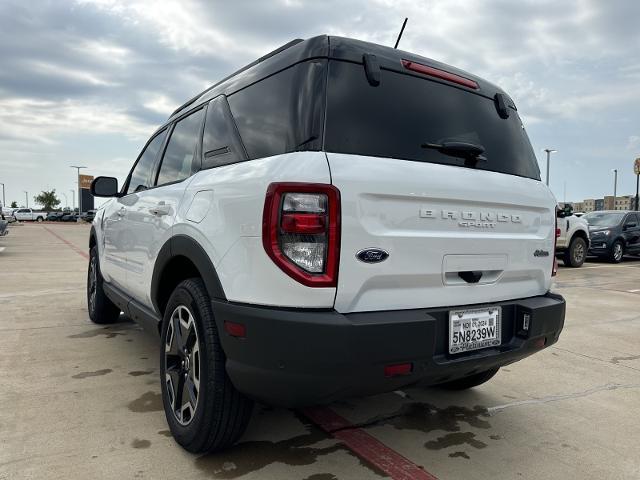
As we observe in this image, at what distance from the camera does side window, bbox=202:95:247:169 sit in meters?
2.42

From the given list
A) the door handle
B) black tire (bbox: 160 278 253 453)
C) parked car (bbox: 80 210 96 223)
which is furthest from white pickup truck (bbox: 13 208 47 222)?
black tire (bbox: 160 278 253 453)

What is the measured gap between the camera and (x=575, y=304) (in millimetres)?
6883

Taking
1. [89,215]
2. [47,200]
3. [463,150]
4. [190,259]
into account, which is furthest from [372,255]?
[47,200]

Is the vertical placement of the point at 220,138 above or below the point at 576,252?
above

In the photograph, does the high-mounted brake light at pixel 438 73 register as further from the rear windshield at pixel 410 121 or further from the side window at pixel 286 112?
the side window at pixel 286 112

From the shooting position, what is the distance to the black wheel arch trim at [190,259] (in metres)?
2.16

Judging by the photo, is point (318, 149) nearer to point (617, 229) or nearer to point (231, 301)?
point (231, 301)

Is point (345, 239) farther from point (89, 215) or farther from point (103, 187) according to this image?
point (89, 215)

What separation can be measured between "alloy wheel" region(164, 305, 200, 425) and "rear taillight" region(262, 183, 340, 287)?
74 centimetres

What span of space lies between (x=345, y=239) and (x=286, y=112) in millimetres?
629

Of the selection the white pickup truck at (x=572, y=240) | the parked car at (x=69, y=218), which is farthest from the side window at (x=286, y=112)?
the parked car at (x=69, y=218)

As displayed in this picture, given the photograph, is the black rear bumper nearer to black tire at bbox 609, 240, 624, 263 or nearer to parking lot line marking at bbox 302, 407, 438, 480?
parking lot line marking at bbox 302, 407, 438, 480

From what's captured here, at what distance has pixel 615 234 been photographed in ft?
45.2

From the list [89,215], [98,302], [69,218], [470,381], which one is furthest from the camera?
[69,218]
